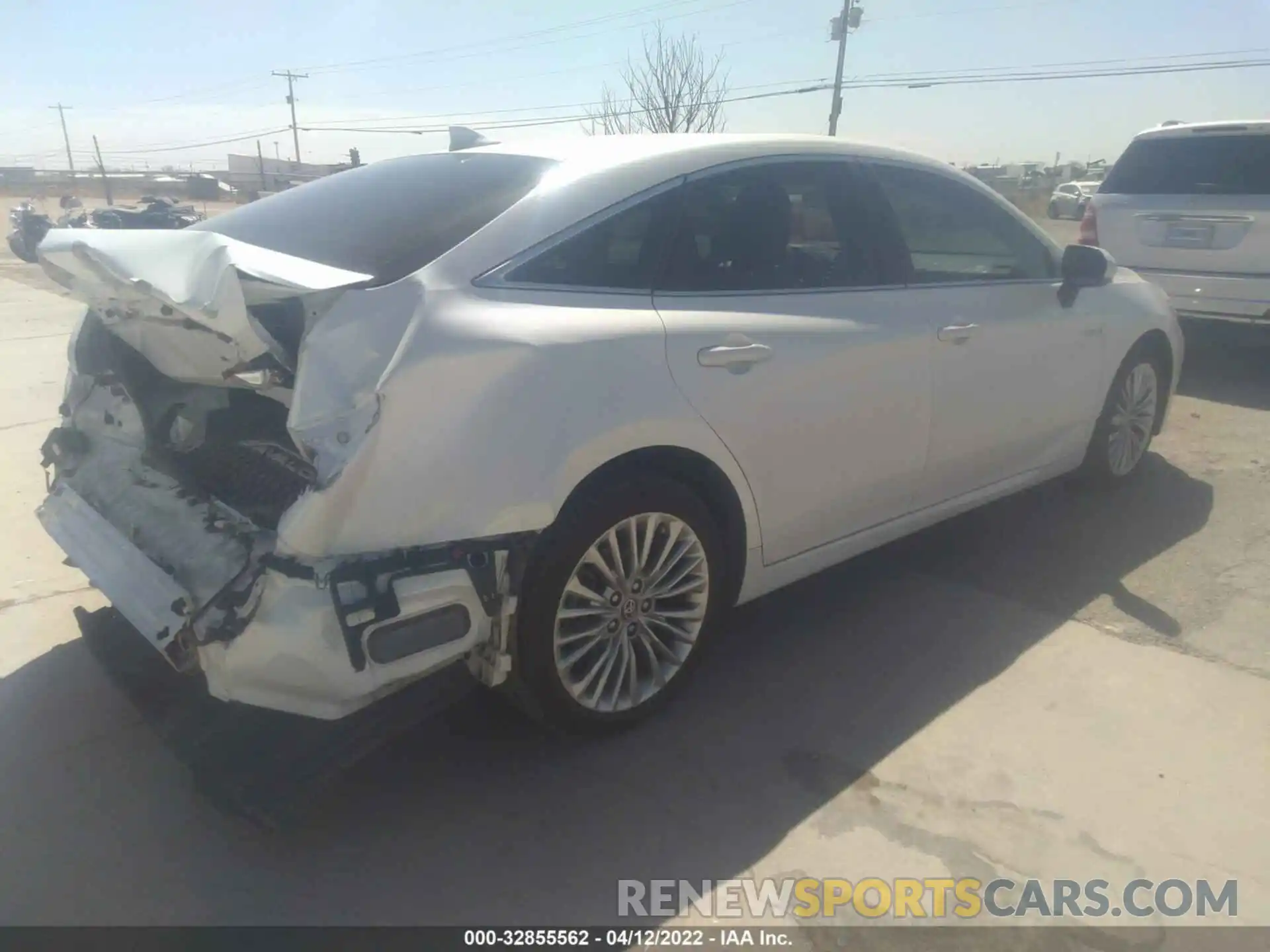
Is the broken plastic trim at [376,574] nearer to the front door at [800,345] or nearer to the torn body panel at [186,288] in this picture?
the torn body panel at [186,288]

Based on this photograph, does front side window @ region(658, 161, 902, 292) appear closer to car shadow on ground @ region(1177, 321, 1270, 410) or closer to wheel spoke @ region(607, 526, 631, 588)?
wheel spoke @ region(607, 526, 631, 588)

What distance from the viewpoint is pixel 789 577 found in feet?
10.4

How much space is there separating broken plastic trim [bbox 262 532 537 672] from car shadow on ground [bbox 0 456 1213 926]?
0.51m

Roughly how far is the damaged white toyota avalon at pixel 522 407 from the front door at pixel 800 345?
0.4 inches

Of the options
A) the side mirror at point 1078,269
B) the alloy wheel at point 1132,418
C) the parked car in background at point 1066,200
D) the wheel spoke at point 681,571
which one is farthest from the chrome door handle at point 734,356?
the parked car in background at point 1066,200

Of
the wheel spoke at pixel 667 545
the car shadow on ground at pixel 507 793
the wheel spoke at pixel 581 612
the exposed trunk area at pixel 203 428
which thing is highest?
the exposed trunk area at pixel 203 428

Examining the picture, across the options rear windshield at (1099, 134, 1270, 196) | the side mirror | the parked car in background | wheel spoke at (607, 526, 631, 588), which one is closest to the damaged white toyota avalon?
wheel spoke at (607, 526, 631, 588)

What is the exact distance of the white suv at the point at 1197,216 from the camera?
664 centimetres

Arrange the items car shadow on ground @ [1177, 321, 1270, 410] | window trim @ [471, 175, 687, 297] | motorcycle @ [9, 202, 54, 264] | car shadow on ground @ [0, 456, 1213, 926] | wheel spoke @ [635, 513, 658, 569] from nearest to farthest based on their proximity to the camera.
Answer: car shadow on ground @ [0, 456, 1213, 926]
window trim @ [471, 175, 687, 297]
wheel spoke @ [635, 513, 658, 569]
car shadow on ground @ [1177, 321, 1270, 410]
motorcycle @ [9, 202, 54, 264]

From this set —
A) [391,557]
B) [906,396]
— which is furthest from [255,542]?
[906,396]

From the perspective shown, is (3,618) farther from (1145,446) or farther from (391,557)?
(1145,446)

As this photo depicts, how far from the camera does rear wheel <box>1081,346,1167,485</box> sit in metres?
4.50

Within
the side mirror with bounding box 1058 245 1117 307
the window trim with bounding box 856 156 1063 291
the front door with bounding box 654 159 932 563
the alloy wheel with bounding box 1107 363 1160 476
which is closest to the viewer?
the front door with bounding box 654 159 932 563

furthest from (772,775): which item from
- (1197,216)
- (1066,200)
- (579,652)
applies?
(1066,200)
